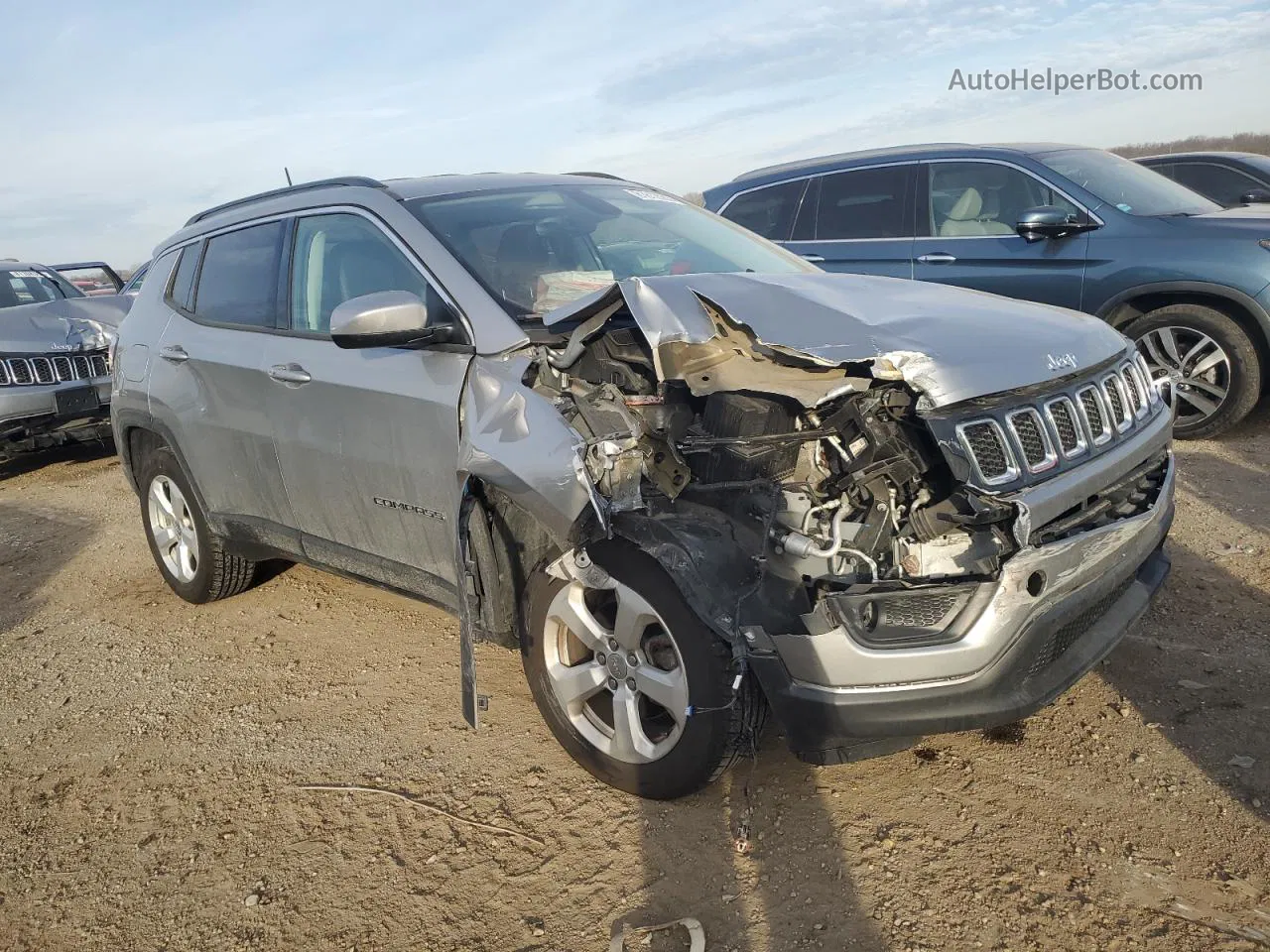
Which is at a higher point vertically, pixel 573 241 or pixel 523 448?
pixel 573 241

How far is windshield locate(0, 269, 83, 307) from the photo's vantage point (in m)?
8.61

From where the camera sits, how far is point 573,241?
351cm

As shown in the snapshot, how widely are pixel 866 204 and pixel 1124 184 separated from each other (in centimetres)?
171

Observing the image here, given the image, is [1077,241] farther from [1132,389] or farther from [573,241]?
[573,241]

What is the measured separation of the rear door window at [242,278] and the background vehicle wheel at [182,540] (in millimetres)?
821

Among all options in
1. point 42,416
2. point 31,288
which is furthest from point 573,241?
point 31,288

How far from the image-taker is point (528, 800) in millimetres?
2932

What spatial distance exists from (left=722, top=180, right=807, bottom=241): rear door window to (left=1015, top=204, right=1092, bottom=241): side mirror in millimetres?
1769

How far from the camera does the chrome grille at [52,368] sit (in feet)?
24.6

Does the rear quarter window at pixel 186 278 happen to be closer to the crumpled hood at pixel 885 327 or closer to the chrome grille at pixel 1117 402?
the crumpled hood at pixel 885 327

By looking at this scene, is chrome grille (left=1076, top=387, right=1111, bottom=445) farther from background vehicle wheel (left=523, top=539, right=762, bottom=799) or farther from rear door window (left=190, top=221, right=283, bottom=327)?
rear door window (left=190, top=221, right=283, bottom=327)

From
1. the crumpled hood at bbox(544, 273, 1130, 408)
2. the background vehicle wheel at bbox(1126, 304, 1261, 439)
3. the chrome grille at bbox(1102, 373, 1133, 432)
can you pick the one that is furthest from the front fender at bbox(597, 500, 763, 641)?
the background vehicle wheel at bbox(1126, 304, 1261, 439)

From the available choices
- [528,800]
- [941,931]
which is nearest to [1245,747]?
[941,931]

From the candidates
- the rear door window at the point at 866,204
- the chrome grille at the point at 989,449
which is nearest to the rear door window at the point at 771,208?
the rear door window at the point at 866,204
